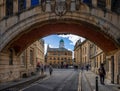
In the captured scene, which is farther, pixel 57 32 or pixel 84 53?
pixel 84 53

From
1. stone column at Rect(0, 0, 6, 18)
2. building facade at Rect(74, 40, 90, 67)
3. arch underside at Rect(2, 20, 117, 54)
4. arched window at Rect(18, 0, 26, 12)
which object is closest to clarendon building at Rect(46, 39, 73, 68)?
building facade at Rect(74, 40, 90, 67)

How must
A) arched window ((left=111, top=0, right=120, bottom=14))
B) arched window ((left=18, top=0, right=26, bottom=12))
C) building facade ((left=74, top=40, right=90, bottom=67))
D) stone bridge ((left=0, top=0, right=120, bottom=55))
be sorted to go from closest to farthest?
stone bridge ((left=0, top=0, right=120, bottom=55)), arched window ((left=111, top=0, right=120, bottom=14)), arched window ((left=18, top=0, right=26, bottom=12)), building facade ((left=74, top=40, right=90, bottom=67))

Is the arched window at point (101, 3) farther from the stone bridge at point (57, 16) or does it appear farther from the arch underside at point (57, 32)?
the arch underside at point (57, 32)

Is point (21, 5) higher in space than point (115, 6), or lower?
higher

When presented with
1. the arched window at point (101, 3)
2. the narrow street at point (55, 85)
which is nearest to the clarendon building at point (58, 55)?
the narrow street at point (55, 85)

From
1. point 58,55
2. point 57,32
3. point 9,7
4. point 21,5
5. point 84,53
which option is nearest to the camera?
point 21,5

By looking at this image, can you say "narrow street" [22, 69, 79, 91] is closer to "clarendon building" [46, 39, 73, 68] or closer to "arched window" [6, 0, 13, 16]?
"arched window" [6, 0, 13, 16]

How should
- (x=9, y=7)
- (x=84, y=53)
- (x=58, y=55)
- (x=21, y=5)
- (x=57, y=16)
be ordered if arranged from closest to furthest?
1. (x=57, y=16)
2. (x=21, y=5)
3. (x=9, y=7)
4. (x=84, y=53)
5. (x=58, y=55)

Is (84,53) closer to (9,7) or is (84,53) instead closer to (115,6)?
(9,7)

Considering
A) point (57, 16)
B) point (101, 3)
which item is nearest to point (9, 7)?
point (57, 16)

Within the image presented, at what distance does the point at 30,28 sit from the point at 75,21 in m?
3.45

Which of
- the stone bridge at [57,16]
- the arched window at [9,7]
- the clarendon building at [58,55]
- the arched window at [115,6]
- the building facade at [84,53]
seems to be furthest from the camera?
the clarendon building at [58,55]

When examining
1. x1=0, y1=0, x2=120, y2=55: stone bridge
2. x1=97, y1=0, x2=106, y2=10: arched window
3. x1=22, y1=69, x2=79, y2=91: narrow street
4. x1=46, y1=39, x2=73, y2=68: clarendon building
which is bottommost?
x1=22, y1=69, x2=79, y2=91: narrow street

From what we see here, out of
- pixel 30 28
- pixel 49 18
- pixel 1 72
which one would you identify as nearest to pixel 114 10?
pixel 49 18
